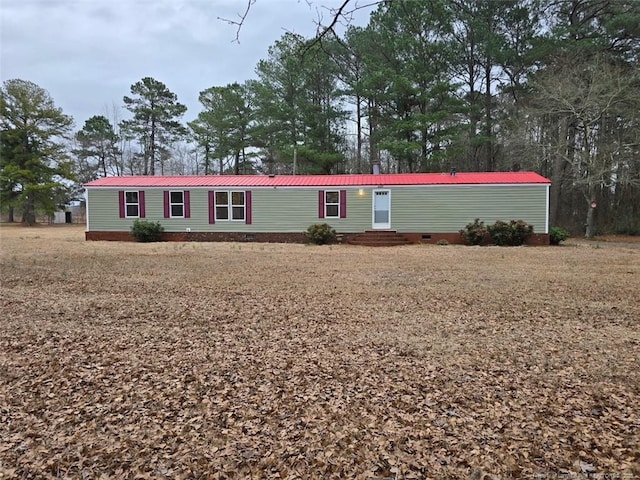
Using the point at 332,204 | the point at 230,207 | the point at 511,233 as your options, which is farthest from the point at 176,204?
the point at 511,233

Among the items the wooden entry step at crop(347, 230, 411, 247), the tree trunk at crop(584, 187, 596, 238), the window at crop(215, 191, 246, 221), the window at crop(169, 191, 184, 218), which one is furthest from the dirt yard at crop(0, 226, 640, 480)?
the tree trunk at crop(584, 187, 596, 238)

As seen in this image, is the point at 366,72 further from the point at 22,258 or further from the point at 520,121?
the point at 22,258

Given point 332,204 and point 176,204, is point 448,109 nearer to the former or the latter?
point 332,204

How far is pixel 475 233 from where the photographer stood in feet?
44.2

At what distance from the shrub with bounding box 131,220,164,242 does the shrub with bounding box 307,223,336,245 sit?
5884mm

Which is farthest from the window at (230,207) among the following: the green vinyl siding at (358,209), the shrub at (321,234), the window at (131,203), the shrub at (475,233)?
the shrub at (475,233)

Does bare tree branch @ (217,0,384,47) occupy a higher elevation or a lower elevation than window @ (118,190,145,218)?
higher

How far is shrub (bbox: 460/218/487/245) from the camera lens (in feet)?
44.2

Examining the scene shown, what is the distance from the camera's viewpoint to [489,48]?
58.7ft

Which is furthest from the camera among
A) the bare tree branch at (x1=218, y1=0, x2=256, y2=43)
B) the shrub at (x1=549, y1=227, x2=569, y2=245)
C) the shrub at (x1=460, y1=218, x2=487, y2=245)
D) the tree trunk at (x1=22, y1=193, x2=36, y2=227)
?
the tree trunk at (x1=22, y1=193, x2=36, y2=227)

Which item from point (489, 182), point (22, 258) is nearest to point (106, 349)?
point (22, 258)

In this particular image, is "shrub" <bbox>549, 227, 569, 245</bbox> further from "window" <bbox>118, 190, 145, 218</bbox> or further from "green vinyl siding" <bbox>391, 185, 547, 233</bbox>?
"window" <bbox>118, 190, 145, 218</bbox>

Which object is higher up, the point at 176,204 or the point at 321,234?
the point at 176,204

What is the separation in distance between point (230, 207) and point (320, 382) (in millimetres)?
13073
